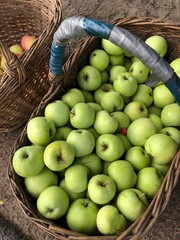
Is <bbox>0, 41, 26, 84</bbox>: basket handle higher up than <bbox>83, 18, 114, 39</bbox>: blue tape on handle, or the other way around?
<bbox>83, 18, 114, 39</bbox>: blue tape on handle

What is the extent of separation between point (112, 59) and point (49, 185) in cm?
69

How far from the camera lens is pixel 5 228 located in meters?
1.47

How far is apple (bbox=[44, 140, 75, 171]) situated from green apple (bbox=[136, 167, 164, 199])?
26 centimetres

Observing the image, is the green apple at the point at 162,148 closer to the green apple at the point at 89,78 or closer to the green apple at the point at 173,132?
the green apple at the point at 173,132

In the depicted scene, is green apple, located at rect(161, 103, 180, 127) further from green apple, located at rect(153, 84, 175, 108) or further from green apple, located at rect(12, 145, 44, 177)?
green apple, located at rect(12, 145, 44, 177)

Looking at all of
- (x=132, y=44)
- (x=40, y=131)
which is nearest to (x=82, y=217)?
(x=40, y=131)

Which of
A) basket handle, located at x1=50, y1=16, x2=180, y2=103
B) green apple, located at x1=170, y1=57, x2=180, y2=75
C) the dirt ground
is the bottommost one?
the dirt ground

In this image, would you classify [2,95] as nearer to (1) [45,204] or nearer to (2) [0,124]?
(2) [0,124]

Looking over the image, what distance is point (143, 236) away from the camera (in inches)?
41.8

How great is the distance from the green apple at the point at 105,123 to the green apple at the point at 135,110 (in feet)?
0.36

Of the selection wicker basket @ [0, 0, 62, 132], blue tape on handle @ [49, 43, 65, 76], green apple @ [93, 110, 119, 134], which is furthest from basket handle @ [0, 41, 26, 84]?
green apple @ [93, 110, 119, 134]

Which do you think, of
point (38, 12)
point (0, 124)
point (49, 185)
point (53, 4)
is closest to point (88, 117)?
point (49, 185)

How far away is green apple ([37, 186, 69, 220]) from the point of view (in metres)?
1.07

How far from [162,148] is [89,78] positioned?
1.60ft
